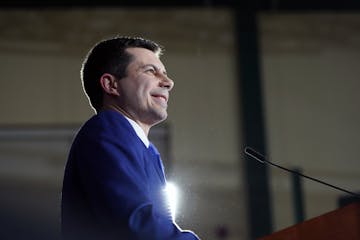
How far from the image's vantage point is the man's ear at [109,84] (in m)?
1.19

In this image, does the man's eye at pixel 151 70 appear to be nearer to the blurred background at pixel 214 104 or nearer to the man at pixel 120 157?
the man at pixel 120 157

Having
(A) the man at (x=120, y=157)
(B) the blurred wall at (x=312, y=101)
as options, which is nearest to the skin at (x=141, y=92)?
(A) the man at (x=120, y=157)

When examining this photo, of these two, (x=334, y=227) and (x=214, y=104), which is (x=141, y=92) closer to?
(x=334, y=227)

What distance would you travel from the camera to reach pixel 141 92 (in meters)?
1.18

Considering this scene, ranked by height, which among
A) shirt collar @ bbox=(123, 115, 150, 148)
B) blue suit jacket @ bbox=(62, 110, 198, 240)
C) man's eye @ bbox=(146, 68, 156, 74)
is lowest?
blue suit jacket @ bbox=(62, 110, 198, 240)

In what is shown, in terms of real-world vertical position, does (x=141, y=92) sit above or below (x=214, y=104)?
above

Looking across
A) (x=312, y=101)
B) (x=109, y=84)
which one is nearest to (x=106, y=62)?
(x=109, y=84)

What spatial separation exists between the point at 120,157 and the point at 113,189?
0.05m

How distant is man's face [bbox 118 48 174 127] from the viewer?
45.9 inches

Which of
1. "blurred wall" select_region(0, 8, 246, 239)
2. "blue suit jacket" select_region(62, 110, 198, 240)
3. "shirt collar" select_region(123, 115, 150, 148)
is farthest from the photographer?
"blurred wall" select_region(0, 8, 246, 239)

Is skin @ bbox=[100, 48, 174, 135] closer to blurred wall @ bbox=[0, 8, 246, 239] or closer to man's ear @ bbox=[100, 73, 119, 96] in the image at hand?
→ man's ear @ bbox=[100, 73, 119, 96]

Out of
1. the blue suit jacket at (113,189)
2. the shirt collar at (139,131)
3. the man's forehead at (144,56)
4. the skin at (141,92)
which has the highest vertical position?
the man's forehead at (144,56)

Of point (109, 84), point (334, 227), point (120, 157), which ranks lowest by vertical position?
point (334, 227)

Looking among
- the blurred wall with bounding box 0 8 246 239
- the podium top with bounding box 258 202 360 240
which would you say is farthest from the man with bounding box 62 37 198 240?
the blurred wall with bounding box 0 8 246 239
